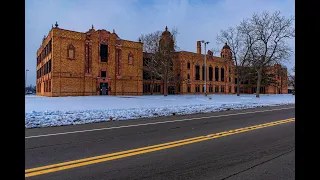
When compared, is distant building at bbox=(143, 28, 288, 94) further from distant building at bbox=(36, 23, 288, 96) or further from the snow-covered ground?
the snow-covered ground

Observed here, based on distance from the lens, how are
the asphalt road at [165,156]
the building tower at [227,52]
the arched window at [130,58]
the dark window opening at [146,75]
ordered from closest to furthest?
the asphalt road at [165,156]
the arched window at [130,58]
the building tower at [227,52]
the dark window opening at [146,75]

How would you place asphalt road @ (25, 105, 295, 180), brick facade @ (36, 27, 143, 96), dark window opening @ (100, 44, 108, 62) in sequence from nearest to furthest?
asphalt road @ (25, 105, 295, 180)
brick facade @ (36, 27, 143, 96)
dark window opening @ (100, 44, 108, 62)

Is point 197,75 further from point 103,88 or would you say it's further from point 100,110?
point 100,110

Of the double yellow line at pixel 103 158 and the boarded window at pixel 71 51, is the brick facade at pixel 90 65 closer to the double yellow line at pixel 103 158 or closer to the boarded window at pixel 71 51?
the boarded window at pixel 71 51

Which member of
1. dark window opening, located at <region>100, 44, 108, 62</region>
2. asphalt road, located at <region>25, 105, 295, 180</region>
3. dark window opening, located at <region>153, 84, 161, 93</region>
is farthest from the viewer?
dark window opening, located at <region>153, 84, 161, 93</region>

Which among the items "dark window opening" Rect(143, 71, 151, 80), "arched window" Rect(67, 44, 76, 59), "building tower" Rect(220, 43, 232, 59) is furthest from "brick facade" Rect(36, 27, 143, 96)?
Result: "building tower" Rect(220, 43, 232, 59)

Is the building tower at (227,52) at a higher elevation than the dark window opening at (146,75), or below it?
higher

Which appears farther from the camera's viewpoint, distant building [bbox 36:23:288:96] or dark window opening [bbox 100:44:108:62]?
dark window opening [bbox 100:44:108:62]

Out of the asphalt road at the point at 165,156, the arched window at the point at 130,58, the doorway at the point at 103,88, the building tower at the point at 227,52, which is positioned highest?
the building tower at the point at 227,52

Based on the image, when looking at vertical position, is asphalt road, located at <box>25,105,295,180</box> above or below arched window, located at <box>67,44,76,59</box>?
below

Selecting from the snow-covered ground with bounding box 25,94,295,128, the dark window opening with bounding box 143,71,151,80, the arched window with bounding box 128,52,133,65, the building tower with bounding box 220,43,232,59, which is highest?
the building tower with bounding box 220,43,232,59

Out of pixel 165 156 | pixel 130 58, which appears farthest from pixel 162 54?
pixel 165 156

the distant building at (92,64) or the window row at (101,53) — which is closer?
the distant building at (92,64)

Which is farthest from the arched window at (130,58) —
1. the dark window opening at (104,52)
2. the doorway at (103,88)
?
the doorway at (103,88)
